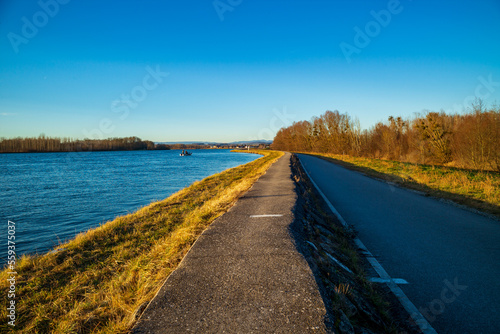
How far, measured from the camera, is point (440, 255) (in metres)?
5.04

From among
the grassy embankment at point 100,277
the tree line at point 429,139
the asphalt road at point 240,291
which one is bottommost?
the grassy embankment at point 100,277

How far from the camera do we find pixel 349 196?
1149cm

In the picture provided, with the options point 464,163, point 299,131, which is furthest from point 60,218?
point 299,131

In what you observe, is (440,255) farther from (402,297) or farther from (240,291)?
(240,291)

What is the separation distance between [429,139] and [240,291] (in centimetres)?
3477

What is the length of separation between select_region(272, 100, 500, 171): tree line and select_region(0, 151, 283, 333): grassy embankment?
75.1 ft

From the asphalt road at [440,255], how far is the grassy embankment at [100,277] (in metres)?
3.85

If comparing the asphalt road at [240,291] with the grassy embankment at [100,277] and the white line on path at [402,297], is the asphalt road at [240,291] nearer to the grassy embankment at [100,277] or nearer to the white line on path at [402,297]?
the grassy embankment at [100,277]

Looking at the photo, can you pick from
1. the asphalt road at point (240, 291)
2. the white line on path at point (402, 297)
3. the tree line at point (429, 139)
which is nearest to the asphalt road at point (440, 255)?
the white line on path at point (402, 297)

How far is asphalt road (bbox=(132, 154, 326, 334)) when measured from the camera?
2625mm

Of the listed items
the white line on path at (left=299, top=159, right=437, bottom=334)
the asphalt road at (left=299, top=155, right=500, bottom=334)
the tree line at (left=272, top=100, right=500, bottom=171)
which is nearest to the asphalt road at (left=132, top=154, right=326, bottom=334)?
the white line on path at (left=299, top=159, right=437, bottom=334)

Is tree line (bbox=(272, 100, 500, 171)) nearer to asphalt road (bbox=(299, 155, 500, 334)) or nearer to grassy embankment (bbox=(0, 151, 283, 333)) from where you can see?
asphalt road (bbox=(299, 155, 500, 334))

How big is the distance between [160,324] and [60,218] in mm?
12326

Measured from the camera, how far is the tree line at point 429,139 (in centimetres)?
2077
